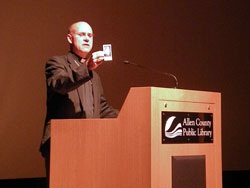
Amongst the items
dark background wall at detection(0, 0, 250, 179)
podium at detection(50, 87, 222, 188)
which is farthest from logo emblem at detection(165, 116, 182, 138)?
dark background wall at detection(0, 0, 250, 179)

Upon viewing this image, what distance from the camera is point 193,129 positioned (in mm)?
1833

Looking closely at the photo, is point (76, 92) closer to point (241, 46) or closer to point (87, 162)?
point (87, 162)

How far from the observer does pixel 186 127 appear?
1805 mm

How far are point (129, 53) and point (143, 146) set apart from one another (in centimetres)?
257

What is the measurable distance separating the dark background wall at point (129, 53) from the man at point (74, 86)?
1.41 m

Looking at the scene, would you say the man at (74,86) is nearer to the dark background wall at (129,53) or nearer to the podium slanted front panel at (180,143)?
the podium slanted front panel at (180,143)

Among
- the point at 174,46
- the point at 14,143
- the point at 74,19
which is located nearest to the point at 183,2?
the point at 174,46

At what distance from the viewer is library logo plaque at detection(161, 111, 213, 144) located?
173 cm

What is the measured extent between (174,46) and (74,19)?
Answer: 127 cm

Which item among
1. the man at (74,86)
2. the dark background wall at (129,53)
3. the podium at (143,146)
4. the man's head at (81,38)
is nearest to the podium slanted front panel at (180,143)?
the podium at (143,146)

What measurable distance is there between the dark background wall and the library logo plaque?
88.3 inches

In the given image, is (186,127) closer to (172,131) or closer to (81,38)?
(172,131)

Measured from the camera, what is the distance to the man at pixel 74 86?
193cm

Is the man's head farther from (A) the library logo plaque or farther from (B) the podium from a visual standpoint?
(A) the library logo plaque
